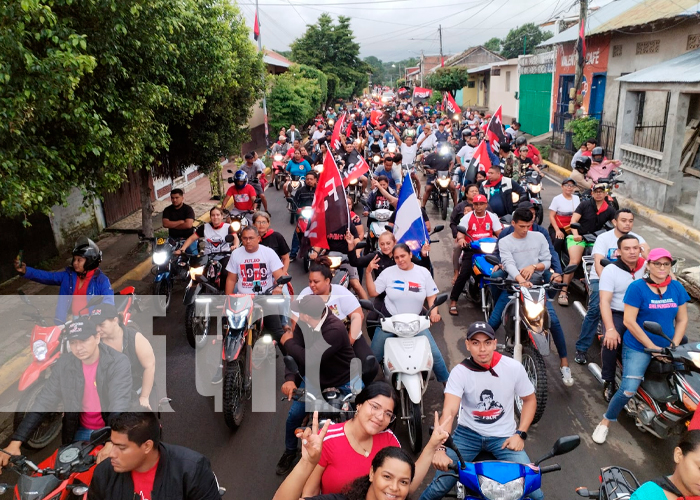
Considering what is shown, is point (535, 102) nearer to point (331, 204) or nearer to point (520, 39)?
point (331, 204)

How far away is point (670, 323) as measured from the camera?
4957 millimetres

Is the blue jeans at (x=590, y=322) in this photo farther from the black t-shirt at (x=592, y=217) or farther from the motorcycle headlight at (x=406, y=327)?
the motorcycle headlight at (x=406, y=327)

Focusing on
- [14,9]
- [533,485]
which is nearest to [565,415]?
[533,485]

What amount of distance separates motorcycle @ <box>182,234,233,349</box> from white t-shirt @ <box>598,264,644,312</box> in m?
4.23

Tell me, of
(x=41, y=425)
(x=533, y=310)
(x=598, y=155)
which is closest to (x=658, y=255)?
(x=533, y=310)

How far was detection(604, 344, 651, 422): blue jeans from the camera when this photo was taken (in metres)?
4.86

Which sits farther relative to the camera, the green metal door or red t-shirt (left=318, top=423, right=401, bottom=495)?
the green metal door

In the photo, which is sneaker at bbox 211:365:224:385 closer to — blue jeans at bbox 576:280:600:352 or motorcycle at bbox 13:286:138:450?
motorcycle at bbox 13:286:138:450

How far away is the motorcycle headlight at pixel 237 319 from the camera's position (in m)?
5.43

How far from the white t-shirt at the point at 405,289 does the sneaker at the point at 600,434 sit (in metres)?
1.97

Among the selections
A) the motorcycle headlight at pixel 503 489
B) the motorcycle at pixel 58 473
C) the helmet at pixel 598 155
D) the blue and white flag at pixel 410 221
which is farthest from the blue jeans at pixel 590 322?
the motorcycle at pixel 58 473

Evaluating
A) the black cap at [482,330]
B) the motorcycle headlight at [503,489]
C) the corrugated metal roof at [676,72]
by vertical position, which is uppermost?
the corrugated metal roof at [676,72]

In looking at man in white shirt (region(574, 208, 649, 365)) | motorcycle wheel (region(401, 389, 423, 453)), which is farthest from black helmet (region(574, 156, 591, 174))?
motorcycle wheel (region(401, 389, 423, 453))

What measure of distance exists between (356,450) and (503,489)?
846 millimetres
